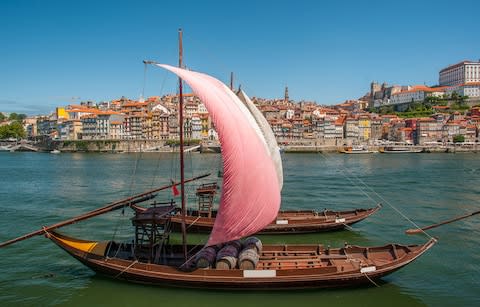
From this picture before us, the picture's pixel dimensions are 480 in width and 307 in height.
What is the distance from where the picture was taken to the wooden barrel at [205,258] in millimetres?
12164

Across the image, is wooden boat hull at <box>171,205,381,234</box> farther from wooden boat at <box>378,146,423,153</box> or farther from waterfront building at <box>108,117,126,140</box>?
waterfront building at <box>108,117,126,140</box>

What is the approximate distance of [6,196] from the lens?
31375mm

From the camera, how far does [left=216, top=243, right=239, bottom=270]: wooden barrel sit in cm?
1205

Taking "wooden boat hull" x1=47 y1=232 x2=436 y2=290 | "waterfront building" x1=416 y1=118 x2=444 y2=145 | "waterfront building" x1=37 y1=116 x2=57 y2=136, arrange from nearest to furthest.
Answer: "wooden boat hull" x1=47 y1=232 x2=436 y2=290
"waterfront building" x1=416 y1=118 x2=444 y2=145
"waterfront building" x1=37 y1=116 x2=57 y2=136

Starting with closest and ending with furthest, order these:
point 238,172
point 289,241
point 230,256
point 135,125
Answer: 1. point 238,172
2. point 230,256
3. point 289,241
4. point 135,125

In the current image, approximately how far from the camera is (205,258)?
481 inches

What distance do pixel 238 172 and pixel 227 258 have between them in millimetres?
2439

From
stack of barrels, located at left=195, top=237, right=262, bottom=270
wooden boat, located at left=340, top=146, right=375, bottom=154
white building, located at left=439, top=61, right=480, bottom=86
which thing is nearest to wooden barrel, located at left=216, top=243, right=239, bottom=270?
stack of barrels, located at left=195, top=237, right=262, bottom=270

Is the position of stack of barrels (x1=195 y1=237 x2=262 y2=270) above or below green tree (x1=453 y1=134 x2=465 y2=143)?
below

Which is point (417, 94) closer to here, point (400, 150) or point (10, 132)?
point (400, 150)

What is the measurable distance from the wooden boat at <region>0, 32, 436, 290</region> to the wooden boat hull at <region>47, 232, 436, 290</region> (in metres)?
0.03

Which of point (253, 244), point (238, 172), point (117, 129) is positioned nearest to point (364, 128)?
point (117, 129)

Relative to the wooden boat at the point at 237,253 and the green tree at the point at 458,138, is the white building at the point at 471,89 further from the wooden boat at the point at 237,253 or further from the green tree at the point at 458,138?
the wooden boat at the point at 237,253

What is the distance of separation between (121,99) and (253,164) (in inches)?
6498
